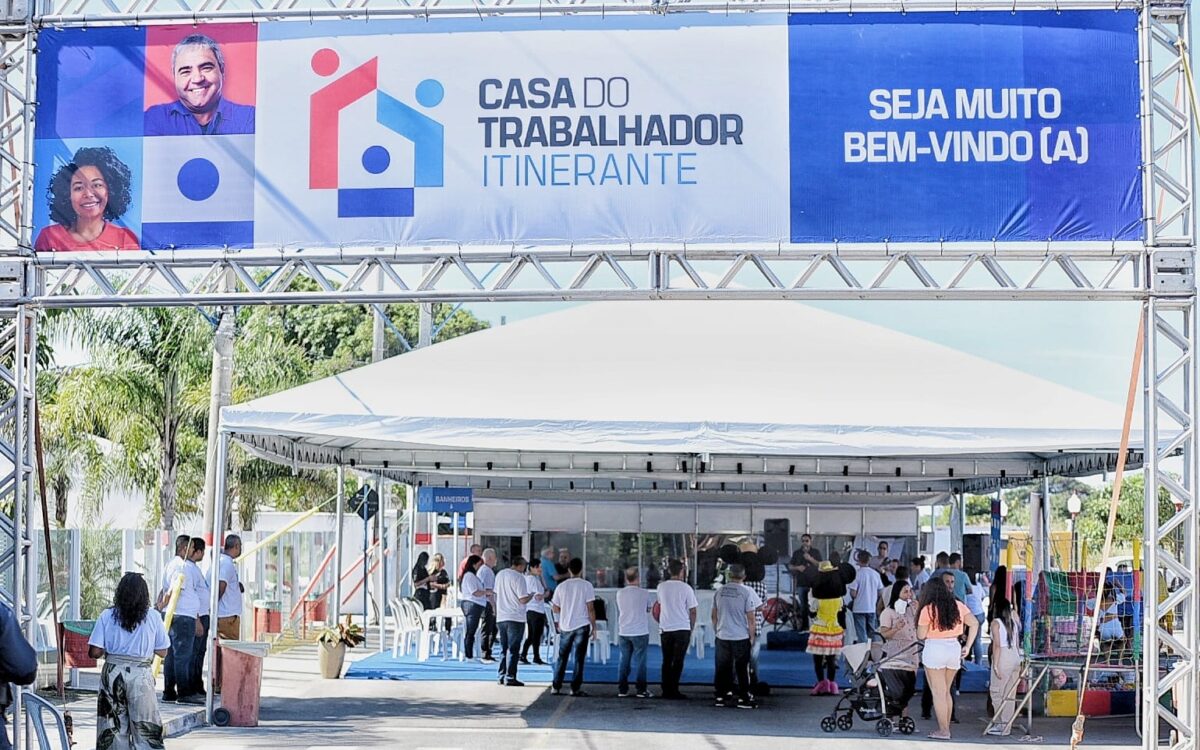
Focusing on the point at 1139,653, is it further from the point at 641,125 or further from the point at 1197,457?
the point at 641,125

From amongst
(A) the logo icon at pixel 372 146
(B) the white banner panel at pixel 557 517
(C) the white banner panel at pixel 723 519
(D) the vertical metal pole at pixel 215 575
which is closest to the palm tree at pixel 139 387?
(B) the white banner panel at pixel 557 517

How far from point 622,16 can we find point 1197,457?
4894 millimetres

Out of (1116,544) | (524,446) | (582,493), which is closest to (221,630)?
(524,446)

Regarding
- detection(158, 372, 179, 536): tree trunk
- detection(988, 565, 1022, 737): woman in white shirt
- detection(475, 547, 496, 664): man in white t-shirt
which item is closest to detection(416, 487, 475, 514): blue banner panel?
detection(475, 547, 496, 664): man in white t-shirt

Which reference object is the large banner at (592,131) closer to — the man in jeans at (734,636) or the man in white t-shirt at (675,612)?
the man in jeans at (734,636)

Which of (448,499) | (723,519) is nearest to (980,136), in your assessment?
(723,519)

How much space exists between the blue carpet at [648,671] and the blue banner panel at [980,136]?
30.3ft

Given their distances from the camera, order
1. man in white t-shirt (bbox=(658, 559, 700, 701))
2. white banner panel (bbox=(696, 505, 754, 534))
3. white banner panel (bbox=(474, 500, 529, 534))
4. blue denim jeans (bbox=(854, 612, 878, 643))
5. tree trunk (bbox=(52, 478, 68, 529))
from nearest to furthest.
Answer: man in white t-shirt (bbox=(658, 559, 700, 701)) → blue denim jeans (bbox=(854, 612, 878, 643)) → white banner panel (bbox=(696, 505, 754, 534)) → white banner panel (bbox=(474, 500, 529, 534)) → tree trunk (bbox=(52, 478, 68, 529))

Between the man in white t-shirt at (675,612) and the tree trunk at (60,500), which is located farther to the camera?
the tree trunk at (60,500)

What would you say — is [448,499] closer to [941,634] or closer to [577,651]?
[577,651]

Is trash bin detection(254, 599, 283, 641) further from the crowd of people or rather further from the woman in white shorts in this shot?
the woman in white shorts

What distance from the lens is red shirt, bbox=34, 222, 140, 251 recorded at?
10930 mm

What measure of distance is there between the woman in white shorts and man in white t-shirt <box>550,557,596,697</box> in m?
4.29

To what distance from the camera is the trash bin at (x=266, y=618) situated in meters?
24.5
